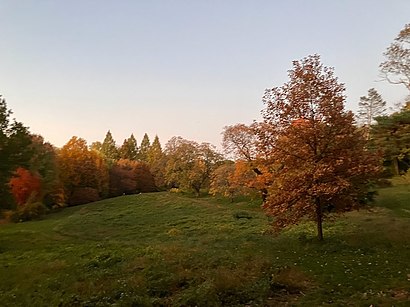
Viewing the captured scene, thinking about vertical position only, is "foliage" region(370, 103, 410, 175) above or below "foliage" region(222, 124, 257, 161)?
below

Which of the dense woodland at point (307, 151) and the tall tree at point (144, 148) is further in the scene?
the tall tree at point (144, 148)

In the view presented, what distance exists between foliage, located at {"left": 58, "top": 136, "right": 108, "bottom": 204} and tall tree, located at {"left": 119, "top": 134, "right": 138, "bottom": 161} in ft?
113

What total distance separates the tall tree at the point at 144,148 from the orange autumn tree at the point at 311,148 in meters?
81.9

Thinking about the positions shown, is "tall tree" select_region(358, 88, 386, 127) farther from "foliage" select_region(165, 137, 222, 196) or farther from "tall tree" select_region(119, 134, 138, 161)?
"tall tree" select_region(119, 134, 138, 161)

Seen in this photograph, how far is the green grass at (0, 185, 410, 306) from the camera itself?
9312 mm

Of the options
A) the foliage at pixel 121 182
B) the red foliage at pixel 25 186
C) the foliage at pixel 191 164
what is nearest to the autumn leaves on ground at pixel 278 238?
the red foliage at pixel 25 186

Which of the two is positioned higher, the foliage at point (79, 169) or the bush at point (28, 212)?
the foliage at point (79, 169)

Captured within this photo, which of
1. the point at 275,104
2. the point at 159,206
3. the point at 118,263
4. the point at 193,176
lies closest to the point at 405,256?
the point at 275,104

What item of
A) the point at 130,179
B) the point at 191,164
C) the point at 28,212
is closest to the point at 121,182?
the point at 130,179

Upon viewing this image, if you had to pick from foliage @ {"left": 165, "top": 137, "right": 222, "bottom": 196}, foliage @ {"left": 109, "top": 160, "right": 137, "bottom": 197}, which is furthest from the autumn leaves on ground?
foliage @ {"left": 109, "top": 160, "right": 137, "bottom": 197}

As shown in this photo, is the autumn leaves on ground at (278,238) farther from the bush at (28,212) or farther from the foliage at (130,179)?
the foliage at (130,179)

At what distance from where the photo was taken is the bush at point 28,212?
135 feet

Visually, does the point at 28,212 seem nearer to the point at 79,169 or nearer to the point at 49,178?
the point at 49,178

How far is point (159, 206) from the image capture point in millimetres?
39938
